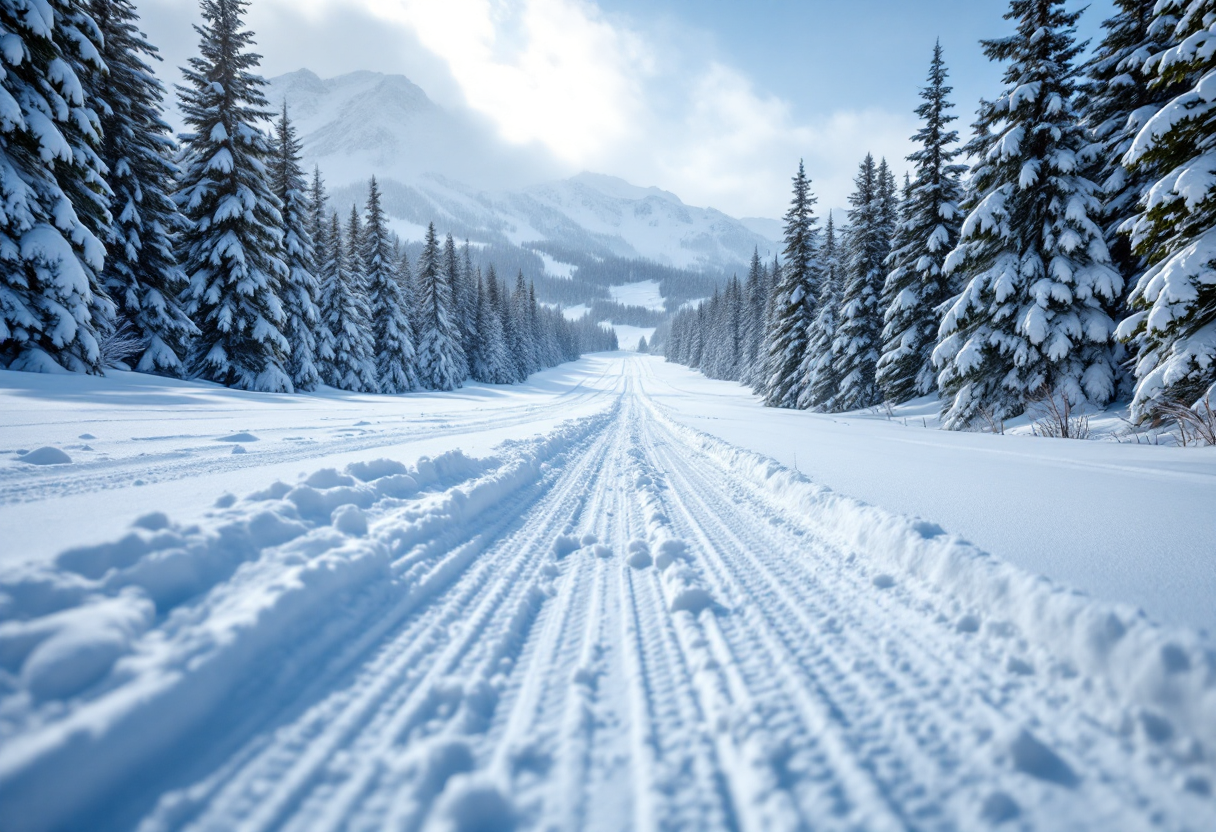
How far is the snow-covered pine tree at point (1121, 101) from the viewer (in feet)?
32.4

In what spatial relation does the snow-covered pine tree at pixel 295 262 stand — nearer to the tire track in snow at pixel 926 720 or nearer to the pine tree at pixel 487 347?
the pine tree at pixel 487 347

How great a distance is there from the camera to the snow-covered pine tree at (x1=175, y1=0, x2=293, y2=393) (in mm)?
13648

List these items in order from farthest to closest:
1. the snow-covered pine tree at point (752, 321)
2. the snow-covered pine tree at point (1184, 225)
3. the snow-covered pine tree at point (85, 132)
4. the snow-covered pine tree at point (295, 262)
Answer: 1. the snow-covered pine tree at point (752, 321)
2. the snow-covered pine tree at point (295, 262)
3. the snow-covered pine tree at point (85, 132)
4. the snow-covered pine tree at point (1184, 225)

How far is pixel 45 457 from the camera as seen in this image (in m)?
3.59

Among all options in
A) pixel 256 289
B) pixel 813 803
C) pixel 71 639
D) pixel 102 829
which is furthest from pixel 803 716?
pixel 256 289

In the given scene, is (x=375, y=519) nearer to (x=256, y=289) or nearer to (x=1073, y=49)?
(x=256, y=289)

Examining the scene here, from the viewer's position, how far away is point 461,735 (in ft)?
5.07

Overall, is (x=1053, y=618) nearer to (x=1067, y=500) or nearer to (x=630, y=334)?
(x=1067, y=500)

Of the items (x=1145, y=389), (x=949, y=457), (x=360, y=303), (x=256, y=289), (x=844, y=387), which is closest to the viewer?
(x=949, y=457)

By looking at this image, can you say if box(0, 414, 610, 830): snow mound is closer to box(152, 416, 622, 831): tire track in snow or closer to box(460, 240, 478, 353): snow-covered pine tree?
box(152, 416, 622, 831): tire track in snow

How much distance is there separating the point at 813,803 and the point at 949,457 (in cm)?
607

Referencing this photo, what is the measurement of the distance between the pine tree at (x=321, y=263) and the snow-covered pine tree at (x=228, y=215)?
Answer: 5.24 meters

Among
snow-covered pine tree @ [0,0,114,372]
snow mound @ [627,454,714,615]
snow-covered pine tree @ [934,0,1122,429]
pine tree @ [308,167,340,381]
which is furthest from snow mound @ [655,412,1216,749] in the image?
pine tree @ [308,167,340,381]

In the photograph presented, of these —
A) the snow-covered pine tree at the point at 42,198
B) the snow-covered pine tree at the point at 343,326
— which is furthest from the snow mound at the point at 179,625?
the snow-covered pine tree at the point at 343,326
